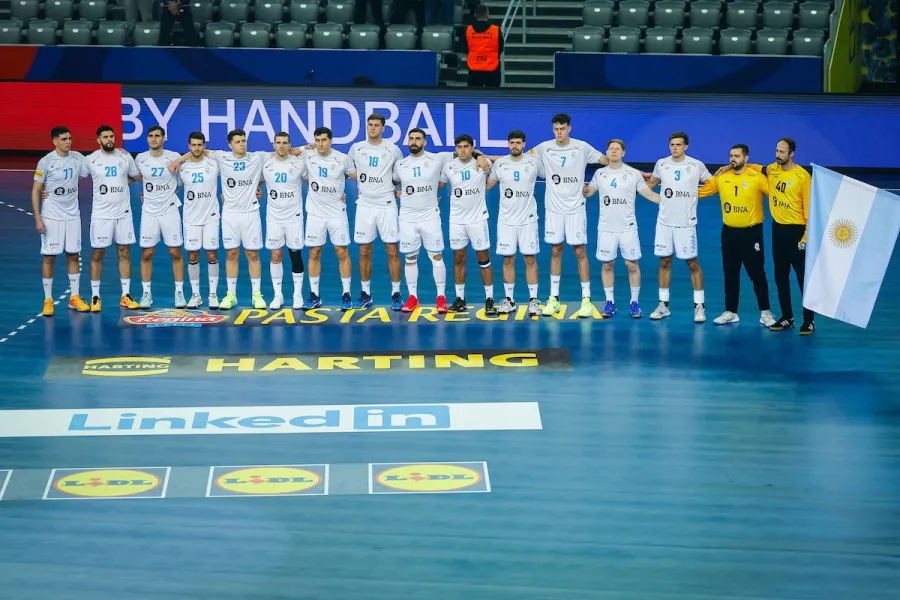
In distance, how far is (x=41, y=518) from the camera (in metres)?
9.73

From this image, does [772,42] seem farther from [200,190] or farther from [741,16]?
[200,190]

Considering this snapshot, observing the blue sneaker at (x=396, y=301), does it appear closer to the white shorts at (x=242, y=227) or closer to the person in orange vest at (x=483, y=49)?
the white shorts at (x=242, y=227)

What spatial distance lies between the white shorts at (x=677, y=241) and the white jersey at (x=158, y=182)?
5900mm

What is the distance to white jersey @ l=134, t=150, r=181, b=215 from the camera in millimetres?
15484

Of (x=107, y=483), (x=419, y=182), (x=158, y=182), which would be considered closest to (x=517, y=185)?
(x=419, y=182)

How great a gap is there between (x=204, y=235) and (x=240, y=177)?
0.85m

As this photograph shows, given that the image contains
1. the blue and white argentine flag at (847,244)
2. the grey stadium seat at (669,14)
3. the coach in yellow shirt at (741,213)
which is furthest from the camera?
the grey stadium seat at (669,14)

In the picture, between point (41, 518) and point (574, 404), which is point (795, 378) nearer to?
point (574, 404)

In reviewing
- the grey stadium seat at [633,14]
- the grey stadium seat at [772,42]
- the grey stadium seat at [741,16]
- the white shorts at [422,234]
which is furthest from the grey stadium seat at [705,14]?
the white shorts at [422,234]

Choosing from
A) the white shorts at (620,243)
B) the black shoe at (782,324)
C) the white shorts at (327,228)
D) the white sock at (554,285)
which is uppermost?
the white shorts at (327,228)

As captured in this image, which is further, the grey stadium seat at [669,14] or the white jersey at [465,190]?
the grey stadium seat at [669,14]

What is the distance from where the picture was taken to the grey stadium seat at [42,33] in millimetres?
25844

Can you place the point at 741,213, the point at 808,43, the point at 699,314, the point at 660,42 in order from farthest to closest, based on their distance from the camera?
1. the point at 660,42
2. the point at 808,43
3. the point at 699,314
4. the point at 741,213

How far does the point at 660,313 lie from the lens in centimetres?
1535
